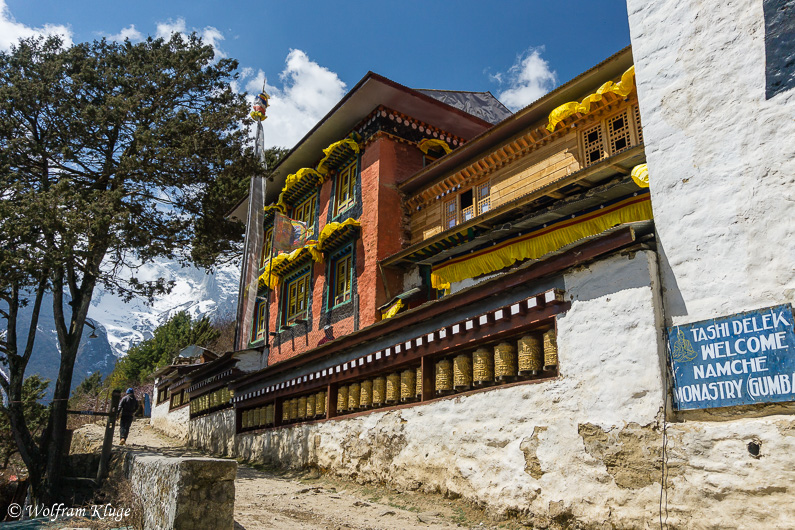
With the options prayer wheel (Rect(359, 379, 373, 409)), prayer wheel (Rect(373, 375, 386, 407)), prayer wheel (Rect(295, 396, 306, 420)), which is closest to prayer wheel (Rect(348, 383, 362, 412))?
prayer wheel (Rect(359, 379, 373, 409))

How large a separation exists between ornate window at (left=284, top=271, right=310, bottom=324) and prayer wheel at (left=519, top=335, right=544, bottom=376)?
12035 mm

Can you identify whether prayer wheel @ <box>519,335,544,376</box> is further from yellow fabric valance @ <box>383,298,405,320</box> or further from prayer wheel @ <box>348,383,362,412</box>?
yellow fabric valance @ <box>383,298,405,320</box>

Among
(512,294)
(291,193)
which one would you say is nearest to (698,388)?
(512,294)

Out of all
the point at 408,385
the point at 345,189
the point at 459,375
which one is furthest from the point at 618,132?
the point at 345,189

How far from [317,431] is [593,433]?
6.85m

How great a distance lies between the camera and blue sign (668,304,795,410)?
Answer: 4941mm

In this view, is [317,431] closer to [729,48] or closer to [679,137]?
[679,137]

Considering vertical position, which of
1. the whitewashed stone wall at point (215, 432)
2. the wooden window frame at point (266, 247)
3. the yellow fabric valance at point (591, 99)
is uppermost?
the wooden window frame at point (266, 247)

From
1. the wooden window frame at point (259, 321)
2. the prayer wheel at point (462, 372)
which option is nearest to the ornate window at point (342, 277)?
the wooden window frame at point (259, 321)

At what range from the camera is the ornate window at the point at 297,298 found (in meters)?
18.9

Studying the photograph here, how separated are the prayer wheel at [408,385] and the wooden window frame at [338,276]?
6917 millimetres

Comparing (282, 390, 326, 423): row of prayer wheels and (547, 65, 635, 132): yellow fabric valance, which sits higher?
(547, 65, 635, 132): yellow fabric valance

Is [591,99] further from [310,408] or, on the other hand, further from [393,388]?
[310,408]

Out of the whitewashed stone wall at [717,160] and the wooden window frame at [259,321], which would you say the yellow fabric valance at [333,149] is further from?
the whitewashed stone wall at [717,160]
